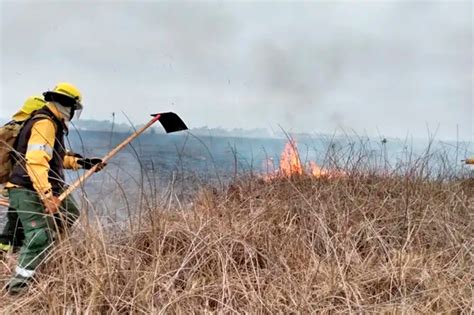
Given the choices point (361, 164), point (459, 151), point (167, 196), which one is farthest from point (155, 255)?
point (459, 151)

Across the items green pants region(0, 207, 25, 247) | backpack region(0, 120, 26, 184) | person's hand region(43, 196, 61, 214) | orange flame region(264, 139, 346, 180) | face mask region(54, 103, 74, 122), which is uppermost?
face mask region(54, 103, 74, 122)

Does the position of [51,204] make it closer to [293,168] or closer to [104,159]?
[104,159]

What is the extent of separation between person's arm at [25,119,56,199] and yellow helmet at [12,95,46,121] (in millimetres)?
316

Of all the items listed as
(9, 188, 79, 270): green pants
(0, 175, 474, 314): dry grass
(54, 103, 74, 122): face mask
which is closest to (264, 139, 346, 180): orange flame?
(0, 175, 474, 314): dry grass

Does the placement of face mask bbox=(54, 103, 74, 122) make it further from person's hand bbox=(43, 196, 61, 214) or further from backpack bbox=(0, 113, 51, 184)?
person's hand bbox=(43, 196, 61, 214)

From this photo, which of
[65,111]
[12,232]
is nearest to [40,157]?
[65,111]

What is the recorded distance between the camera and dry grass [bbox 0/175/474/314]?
2410 mm

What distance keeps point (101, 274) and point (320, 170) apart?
10.9 feet

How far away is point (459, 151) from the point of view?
6.09m

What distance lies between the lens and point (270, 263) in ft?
9.37

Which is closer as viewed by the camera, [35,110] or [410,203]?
[35,110]

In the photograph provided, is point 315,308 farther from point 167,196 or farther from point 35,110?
point 35,110

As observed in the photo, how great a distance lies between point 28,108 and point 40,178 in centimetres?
72

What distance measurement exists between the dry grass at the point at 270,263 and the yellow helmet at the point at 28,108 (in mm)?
1056
